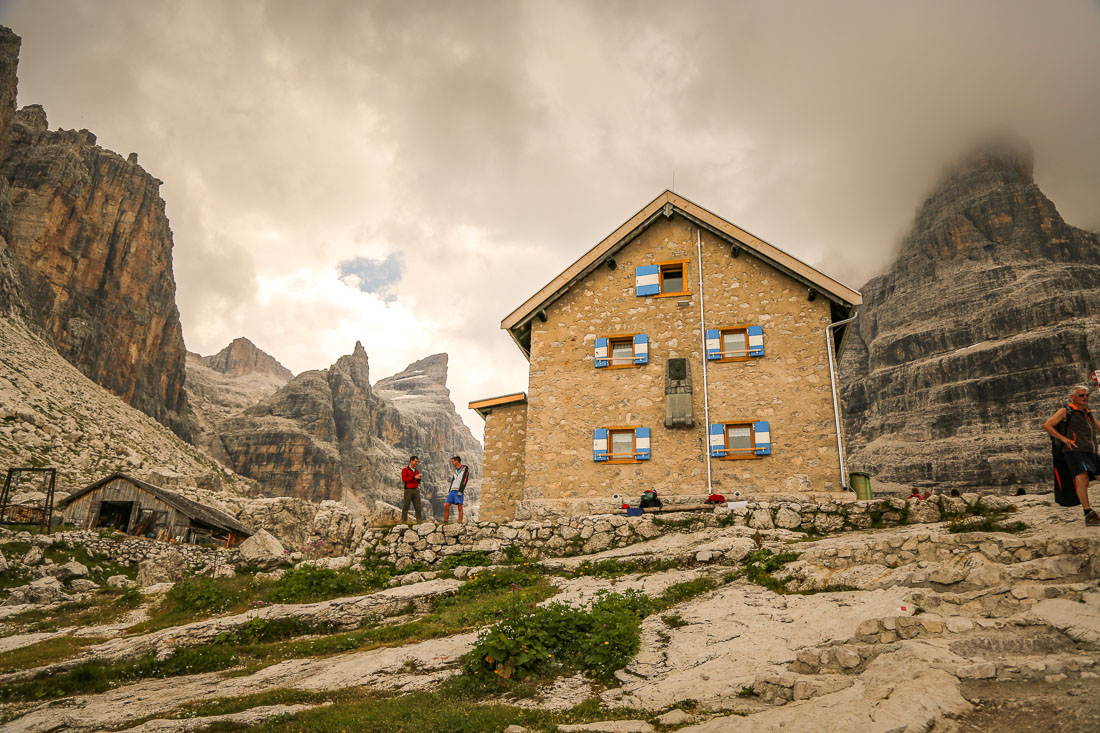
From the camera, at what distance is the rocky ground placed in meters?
5.88

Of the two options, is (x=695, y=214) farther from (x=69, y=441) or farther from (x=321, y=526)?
(x=69, y=441)

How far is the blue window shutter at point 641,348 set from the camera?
69.8 ft

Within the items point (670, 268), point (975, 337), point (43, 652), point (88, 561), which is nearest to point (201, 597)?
point (43, 652)

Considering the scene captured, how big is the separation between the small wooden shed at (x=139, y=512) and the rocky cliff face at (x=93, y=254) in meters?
59.0

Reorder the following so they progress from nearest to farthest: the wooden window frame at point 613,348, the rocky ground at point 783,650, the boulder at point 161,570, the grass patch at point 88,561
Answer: the rocky ground at point 783,650 < the boulder at point 161,570 < the wooden window frame at point 613,348 < the grass patch at point 88,561

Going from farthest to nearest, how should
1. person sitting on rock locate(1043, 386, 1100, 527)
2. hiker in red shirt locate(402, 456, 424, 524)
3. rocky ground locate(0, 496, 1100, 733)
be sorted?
hiker in red shirt locate(402, 456, 424, 524) < person sitting on rock locate(1043, 386, 1100, 527) < rocky ground locate(0, 496, 1100, 733)

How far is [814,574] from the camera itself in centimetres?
1111

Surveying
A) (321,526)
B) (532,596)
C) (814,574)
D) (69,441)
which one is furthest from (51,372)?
(814,574)

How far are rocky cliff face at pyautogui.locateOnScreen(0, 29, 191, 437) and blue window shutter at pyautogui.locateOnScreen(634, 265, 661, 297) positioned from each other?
9030cm

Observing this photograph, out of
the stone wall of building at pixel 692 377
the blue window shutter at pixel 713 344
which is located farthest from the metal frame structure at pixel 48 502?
the blue window shutter at pixel 713 344

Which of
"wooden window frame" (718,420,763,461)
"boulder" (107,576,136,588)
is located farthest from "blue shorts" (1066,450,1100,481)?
"boulder" (107,576,136,588)

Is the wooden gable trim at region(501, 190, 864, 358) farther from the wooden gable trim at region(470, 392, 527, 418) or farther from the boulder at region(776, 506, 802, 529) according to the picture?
the boulder at region(776, 506, 802, 529)

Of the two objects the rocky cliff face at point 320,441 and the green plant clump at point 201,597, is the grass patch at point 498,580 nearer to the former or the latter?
the green plant clump at point 201,597

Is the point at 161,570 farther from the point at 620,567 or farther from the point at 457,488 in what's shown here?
the point at 620,567
